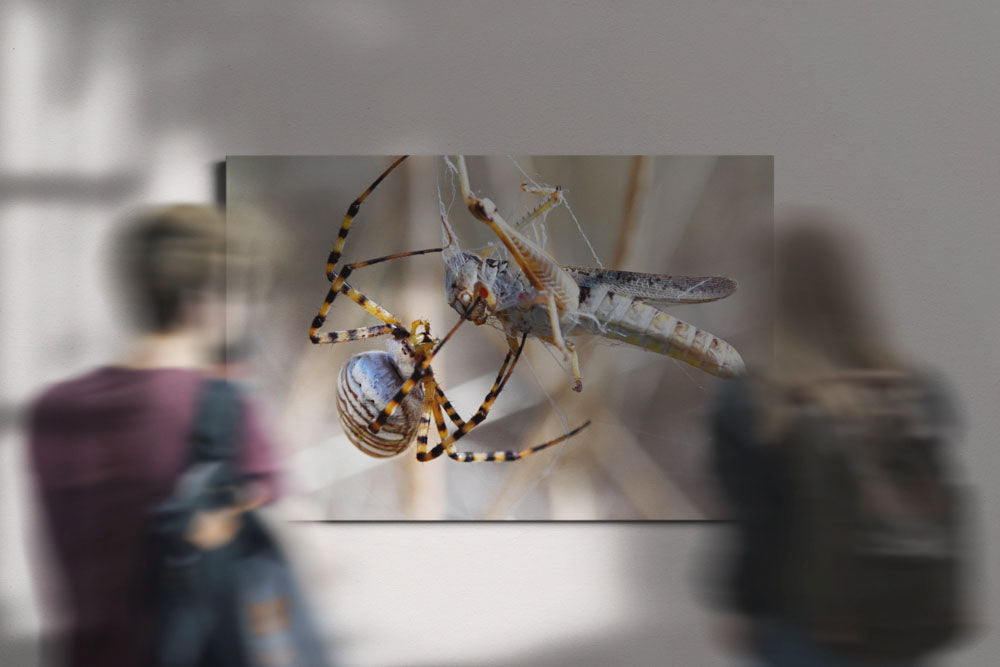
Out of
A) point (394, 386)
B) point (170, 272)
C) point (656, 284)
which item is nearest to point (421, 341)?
point (394, 386)

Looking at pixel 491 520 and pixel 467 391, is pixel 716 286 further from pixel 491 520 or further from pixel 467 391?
pixel 491 520

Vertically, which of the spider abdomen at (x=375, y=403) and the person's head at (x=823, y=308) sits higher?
the person's head at (x=823, y=308)

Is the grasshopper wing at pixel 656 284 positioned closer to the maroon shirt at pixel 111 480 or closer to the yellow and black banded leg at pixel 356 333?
the yellow and black banded leg at pixel 356 333

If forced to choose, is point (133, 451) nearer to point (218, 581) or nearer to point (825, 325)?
point (218, 581)

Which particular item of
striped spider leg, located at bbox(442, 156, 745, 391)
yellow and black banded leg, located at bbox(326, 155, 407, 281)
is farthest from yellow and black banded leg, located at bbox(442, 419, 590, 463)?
yellow and black banded leg, located at bbox(326, 155, 407, 281)

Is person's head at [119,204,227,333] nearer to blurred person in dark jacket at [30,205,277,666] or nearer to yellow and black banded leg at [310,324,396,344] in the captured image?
blurred person in dark jacket at [30,205,277,666]

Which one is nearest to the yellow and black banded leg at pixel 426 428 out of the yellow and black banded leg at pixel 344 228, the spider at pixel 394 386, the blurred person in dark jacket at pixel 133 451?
the spider at pixel 394 386

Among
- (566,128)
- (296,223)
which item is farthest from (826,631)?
(296,223)
